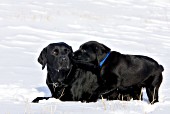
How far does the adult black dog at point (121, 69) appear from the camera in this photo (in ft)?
23.3

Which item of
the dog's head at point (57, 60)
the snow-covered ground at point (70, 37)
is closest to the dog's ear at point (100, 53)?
the dog's head at point (57, 60)

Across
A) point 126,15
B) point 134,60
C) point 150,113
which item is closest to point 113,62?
point 134,60

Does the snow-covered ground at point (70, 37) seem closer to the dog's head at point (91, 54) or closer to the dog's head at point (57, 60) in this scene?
the dog's head at point (57, 60)

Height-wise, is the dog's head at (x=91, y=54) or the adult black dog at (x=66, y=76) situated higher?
the dog's head at (x=91, y=54)

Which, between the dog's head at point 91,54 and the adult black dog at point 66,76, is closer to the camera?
the adult black dog at point 66,76

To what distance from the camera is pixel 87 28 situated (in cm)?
1702

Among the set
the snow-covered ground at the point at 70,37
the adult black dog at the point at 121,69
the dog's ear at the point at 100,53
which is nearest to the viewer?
the snow-covered ground at the point at 70,37

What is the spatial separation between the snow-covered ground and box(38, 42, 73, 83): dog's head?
0.55 m

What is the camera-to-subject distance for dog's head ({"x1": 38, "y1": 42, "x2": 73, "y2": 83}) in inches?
280

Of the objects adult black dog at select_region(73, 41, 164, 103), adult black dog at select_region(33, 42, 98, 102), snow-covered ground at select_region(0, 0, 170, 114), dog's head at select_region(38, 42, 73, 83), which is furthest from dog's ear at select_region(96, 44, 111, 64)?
snow-covered ground at select_region(0, 0, 170, 114)

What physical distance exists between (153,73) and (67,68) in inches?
54.9

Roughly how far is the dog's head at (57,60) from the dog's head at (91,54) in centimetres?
23

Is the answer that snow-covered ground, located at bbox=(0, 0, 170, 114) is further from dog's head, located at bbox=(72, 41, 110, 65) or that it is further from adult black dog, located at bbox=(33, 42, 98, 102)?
dog's head, located at bbox=(72, 41, 110, 65)

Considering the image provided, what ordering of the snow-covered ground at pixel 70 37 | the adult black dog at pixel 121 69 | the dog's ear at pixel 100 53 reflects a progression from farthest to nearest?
the dog's ear at pixel 100 53 < the adult black dog at pixel 121 69 < the snow-covered ground at pixel 70 37
